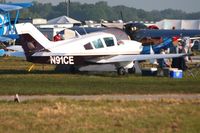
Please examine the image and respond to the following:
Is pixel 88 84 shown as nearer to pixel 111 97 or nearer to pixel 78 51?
pixel 111 97

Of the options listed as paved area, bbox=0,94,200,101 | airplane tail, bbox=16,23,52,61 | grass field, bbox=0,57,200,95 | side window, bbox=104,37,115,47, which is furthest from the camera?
side window, bbox=104,37,115,47

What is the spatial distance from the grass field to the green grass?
117 inches

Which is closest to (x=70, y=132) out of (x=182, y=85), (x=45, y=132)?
(x=45, y=132)

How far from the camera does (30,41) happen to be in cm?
2503

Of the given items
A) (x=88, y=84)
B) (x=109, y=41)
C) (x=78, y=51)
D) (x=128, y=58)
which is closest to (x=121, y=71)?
(x=128, y=58)

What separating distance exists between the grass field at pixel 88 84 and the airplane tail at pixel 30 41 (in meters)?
1.05

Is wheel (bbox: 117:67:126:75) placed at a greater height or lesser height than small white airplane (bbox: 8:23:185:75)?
lesser

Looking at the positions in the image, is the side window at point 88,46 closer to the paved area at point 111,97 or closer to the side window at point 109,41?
the side window at point 109,41

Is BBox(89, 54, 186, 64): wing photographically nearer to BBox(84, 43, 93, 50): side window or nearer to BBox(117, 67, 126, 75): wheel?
BBox(117, 67, 126, 75): wheel

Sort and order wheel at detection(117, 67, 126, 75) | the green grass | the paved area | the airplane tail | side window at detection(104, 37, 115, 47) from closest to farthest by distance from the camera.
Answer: the green grass < the paved area < the airplane tail < wheel at detection(117, 67, 126, 75) < side window at detection(104, 37, 115, 47)

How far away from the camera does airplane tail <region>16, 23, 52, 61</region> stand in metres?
24.9

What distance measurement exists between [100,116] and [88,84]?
808 centimetres

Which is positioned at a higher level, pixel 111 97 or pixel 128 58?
pixel 111 97

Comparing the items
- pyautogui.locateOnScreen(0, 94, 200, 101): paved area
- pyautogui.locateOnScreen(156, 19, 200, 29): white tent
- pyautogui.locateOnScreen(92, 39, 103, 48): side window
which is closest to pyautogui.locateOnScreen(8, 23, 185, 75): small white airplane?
pyautogui.locateOnScreen(92, 39, 103, 48): side window
